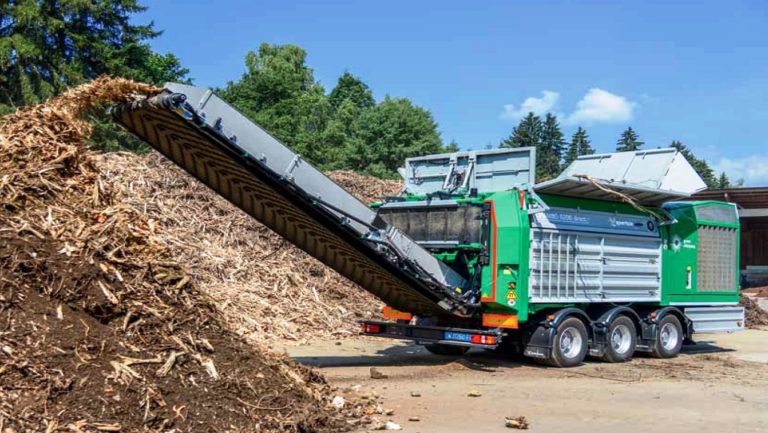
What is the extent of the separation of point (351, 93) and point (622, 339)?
59.3m

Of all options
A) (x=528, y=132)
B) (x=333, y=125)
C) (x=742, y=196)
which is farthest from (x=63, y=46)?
(x=528, y=132)

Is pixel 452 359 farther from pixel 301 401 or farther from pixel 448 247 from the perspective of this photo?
pixel 301 401

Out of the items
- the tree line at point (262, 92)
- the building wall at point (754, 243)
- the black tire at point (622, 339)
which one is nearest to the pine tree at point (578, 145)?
the tree line at point (262, 92)

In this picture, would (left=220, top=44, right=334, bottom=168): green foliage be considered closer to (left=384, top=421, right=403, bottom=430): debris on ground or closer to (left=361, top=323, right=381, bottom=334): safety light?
(left=361, top=323, right=381, bottom=334): safety light

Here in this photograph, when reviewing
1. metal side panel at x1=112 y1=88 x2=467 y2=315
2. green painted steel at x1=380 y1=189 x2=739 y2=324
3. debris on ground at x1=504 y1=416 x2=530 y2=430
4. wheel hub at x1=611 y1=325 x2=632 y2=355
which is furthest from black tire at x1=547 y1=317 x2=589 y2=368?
debris on ground at x1=504 y1=416 x2=530 y2=430

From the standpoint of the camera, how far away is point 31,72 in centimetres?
3572

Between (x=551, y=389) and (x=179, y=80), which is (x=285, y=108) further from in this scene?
(x=551, y=389)

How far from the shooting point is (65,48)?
3762 cm

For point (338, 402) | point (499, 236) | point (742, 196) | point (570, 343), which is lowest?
point (338, 402)

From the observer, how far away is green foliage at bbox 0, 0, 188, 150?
3506 cm

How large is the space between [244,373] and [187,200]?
12043 millimetres

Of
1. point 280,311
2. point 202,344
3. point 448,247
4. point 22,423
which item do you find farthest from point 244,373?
point 280,311

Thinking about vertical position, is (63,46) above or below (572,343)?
above

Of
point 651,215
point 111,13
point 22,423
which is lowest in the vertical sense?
point 22,423
